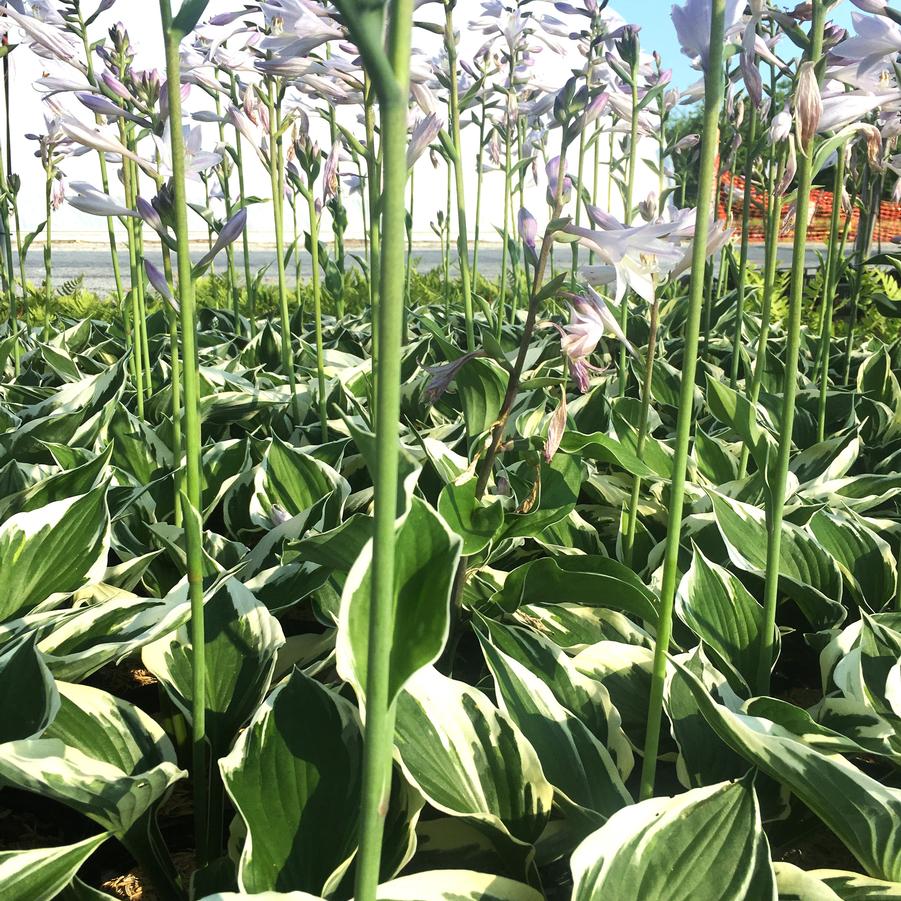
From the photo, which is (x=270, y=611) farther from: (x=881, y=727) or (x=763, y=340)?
(x=763, y=340)

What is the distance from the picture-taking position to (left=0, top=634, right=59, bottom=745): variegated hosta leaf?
4.18 ft

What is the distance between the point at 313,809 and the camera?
1.18 m

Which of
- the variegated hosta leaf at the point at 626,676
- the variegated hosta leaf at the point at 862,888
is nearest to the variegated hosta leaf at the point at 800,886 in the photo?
the variegated hosta leaf at the point at 862,888

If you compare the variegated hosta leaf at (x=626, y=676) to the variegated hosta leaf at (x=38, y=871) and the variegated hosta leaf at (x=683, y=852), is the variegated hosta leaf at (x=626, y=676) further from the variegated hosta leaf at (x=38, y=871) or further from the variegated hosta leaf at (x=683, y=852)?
the variegated hosta leaf at (x=38, y=871)

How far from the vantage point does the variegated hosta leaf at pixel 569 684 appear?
4.51 ft

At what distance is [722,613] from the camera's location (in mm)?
1630

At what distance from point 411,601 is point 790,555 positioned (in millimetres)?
1293

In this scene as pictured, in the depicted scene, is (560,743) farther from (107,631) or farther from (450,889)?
(107,631)

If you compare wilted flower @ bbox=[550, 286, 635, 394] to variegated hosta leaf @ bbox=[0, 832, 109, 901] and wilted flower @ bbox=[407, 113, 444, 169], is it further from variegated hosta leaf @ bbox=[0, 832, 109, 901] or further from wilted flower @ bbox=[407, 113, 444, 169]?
variegated hosta leaf @ bbox=[0, 832, 109, 901]

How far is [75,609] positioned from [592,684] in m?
0.90

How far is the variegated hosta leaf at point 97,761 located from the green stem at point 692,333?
2.18ft

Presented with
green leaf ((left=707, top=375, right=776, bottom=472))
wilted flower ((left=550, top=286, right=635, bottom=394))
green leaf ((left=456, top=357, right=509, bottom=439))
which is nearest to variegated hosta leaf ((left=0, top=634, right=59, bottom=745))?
wilted flower ((left=550, top=286, right=635, bottom=394))

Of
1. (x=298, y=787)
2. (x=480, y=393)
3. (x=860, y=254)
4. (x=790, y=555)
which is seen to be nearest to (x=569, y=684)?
(x=298, y=787)

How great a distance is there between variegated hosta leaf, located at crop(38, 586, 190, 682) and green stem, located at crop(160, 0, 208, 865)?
16cm
